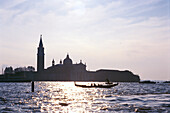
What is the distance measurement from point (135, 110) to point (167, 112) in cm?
385

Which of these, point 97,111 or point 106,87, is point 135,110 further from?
point 106,87

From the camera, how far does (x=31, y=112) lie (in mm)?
32219

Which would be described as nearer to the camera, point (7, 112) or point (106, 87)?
point (7, 112)

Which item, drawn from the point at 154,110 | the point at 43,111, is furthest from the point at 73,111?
the point at 154,110

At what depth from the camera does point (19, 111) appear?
33.2 meters

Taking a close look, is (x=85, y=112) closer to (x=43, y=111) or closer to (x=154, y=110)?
(x=43, y=111)

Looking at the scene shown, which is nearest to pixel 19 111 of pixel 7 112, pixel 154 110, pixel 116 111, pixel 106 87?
pixel 7 112

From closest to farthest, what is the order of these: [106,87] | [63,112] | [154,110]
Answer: [63,112] < [154,110] < [106,87]

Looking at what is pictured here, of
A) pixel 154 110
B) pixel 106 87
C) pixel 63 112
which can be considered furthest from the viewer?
pixel 106 87

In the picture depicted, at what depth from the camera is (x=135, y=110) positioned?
34.5 metres

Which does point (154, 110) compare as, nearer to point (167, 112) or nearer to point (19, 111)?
point (167, 112)

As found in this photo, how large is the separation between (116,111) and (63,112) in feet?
21.1

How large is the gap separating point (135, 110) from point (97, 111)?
5.07 m

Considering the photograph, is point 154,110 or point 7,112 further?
point 154,110
